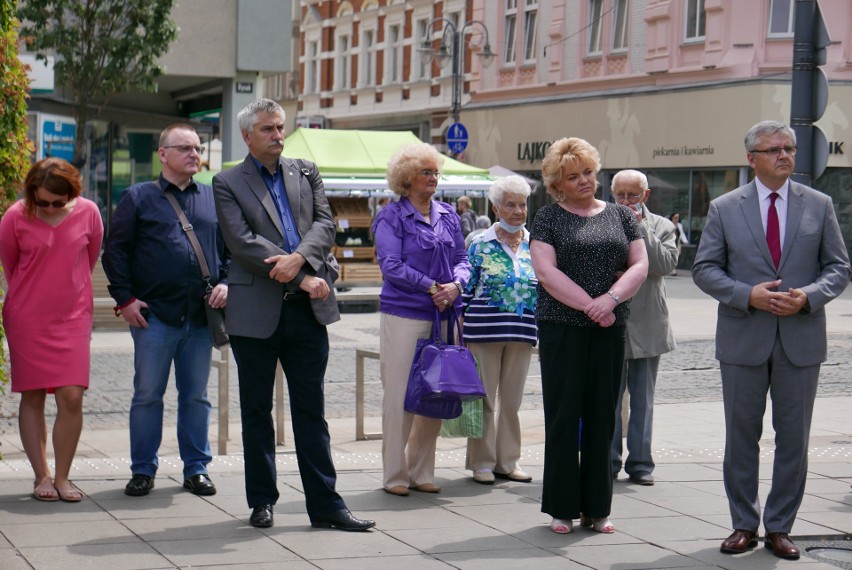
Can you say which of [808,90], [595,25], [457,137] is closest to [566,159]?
[808,90]

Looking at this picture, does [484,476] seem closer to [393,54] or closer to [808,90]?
[808,90]

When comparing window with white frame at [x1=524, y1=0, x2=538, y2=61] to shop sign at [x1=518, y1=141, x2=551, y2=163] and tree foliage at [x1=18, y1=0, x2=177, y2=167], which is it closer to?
shop sign at [x1=518, y1=141, x2=551, y2=163]

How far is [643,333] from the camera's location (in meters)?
8.34

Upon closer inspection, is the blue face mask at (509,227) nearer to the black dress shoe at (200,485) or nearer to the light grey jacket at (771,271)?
the light grey jacket at (771,271)

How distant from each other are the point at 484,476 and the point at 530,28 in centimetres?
3726

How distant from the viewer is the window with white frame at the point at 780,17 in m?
34.4

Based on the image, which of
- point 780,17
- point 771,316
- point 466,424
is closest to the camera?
point 771,316

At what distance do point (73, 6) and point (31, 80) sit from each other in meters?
15.0

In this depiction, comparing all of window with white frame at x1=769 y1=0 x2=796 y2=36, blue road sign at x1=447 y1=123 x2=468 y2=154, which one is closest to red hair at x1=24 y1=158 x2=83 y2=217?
blue road sign at x1=447 y1=123 x2=468 y2=154

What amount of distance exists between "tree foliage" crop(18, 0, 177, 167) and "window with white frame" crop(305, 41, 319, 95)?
115 ft

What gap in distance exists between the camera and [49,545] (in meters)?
6.18

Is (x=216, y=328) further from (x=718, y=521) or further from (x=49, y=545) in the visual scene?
(x=718, y=521)

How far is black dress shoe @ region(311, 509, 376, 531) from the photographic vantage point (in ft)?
22.0

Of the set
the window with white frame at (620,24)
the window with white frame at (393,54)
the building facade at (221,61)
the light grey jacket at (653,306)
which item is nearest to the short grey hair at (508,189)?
the light grey jacket at (653,306)
